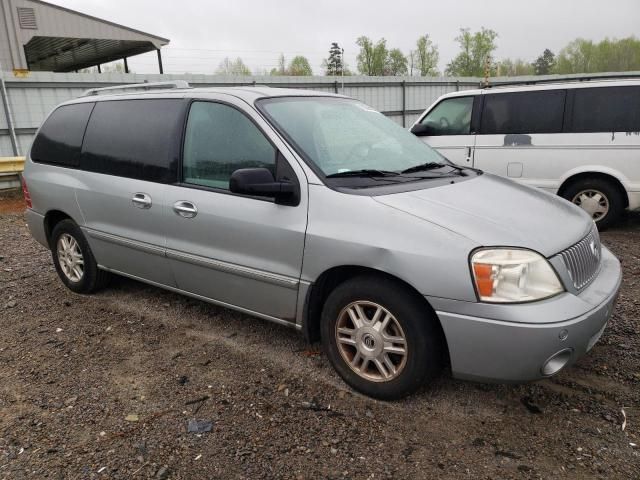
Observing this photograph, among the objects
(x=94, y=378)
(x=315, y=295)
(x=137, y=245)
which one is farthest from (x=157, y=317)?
(x=315, y=295)

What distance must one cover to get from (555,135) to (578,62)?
80.5m

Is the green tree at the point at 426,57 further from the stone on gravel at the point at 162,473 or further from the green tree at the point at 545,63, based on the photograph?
the stone on gravel at the point at 162,473

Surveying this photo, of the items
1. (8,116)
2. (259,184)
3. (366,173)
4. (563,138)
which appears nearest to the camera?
(259,184)

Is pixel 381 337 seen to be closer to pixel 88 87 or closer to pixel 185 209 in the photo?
pixel 185 209

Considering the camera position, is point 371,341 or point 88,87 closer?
point 371,341

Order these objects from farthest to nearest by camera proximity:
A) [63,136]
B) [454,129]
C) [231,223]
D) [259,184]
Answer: [454,129] → [63,136] → [231,223] → [259,184]

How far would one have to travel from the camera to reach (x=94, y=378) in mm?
3324

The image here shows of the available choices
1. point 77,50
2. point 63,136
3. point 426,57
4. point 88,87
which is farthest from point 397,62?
point 63,136

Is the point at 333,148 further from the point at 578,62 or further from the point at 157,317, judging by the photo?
the point at 578,62

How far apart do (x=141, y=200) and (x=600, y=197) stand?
566cm

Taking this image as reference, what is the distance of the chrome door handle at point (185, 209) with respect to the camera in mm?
3480

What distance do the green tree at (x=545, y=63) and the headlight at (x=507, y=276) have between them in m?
89.0

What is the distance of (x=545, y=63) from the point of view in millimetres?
85688

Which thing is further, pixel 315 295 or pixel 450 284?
pixel 315 295
